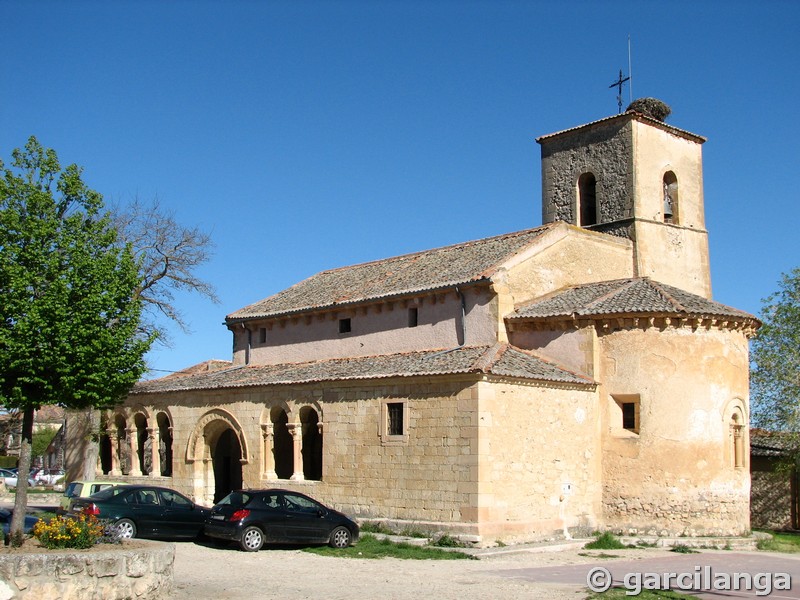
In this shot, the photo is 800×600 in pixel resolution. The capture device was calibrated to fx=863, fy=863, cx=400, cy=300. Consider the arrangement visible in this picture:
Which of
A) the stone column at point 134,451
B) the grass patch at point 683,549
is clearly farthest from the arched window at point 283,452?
the grass patch at point 683,549

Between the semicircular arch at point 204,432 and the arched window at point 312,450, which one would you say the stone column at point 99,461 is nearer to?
the semicircular arch at point 204,432

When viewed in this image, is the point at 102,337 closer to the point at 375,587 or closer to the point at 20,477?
the point at 20,477

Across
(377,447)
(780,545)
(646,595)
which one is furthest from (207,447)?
(646,595)

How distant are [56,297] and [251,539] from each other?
22.7 ft

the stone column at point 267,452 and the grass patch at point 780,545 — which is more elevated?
the stone column at point 267,452

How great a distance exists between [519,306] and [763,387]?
35.2ft

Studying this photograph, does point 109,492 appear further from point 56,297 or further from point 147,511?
point 56,297

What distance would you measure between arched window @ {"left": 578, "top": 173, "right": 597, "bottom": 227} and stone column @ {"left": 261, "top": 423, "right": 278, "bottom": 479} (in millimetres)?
12484

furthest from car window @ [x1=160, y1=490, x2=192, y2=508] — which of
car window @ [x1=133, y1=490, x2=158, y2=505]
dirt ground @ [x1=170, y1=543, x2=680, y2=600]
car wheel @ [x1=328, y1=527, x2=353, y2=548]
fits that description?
car wheel @ [x1=328, y1=527, x2=353, y2=548]

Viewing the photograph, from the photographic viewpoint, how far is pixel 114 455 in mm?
31125

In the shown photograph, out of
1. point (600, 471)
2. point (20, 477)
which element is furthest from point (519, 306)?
point (20, 477)

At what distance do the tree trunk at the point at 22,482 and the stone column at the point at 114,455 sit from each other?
16221mm

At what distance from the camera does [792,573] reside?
16.9 metres

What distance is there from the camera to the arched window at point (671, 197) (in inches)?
1127
